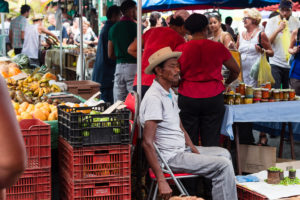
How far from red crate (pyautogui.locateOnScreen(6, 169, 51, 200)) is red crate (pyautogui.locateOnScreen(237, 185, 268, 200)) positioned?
1.75 m

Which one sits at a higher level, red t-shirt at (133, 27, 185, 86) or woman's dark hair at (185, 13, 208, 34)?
woman's dark hair at (185, 13, 208, 34)

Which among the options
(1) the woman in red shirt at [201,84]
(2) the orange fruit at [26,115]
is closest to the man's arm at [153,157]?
(1) the woman in red shirt at [201,84]

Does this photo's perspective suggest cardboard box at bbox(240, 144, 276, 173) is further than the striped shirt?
No

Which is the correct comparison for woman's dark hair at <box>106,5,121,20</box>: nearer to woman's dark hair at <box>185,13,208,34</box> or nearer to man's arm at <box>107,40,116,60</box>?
man's arm at <box>107,40,116,60</box>

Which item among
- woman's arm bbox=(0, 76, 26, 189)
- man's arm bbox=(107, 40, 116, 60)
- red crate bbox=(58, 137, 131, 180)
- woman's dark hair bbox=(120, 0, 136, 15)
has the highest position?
woman's dark hair bbox=(120, 0, 136, 15)

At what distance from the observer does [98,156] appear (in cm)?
383

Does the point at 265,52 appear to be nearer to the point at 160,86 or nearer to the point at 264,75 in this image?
the point at 264,75

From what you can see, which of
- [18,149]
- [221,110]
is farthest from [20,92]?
[18,149]

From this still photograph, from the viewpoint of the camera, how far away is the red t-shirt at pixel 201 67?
16.3 ft

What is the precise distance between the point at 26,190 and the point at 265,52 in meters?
4.56

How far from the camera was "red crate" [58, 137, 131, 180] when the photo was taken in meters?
3.80

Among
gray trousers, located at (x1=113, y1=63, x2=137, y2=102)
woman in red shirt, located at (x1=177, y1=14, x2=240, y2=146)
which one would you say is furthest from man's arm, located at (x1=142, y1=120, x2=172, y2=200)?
gray trousers, located at (x1=113, y1=63, x2=137, y2=102)

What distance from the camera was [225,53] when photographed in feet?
16.8

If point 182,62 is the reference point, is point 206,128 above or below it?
below
